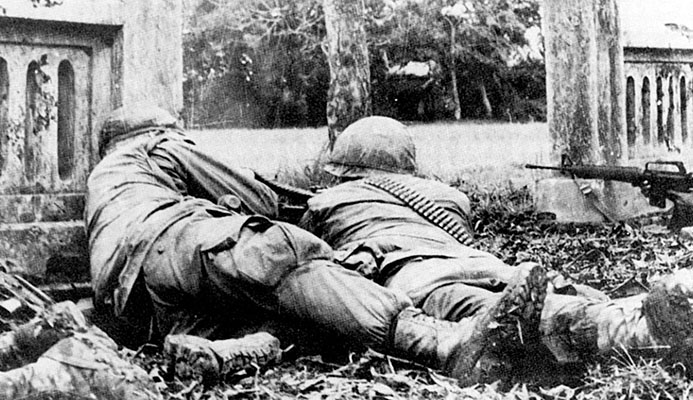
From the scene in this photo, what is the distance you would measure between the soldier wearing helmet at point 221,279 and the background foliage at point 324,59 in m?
0.30

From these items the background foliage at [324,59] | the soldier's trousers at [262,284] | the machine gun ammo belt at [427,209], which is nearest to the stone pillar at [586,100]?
the background foliage at [324,59]

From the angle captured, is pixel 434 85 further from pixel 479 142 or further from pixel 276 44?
pixel 276 44

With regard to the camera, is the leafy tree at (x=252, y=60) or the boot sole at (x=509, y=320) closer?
the boot sole at (x=509, y=320)

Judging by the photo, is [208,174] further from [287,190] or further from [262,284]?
[262,284]

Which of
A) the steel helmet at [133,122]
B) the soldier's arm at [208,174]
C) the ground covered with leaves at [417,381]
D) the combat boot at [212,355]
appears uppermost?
the steel helmet at [133,122]

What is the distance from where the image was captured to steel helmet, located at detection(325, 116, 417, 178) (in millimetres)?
2871

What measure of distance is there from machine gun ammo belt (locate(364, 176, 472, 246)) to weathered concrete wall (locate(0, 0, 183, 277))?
2.46 ft

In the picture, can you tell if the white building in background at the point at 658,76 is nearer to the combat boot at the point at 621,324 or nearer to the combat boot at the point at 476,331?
the combat boot at the point at 621,324

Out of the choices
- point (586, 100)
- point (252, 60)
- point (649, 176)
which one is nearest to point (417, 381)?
point (252, 60)

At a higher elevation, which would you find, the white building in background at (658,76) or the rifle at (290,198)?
the white building in background at (658,76)

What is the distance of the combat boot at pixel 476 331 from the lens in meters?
2.00

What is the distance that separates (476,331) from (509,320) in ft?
0.27

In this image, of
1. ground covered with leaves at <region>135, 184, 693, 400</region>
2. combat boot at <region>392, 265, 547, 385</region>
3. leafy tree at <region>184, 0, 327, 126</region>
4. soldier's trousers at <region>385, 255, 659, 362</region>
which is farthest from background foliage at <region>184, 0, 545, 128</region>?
combat boot at <region>392, 265, 547, 385</region>

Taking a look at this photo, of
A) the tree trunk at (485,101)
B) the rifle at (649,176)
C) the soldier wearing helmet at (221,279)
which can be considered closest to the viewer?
the soldier wearing helmet at (221,279)
